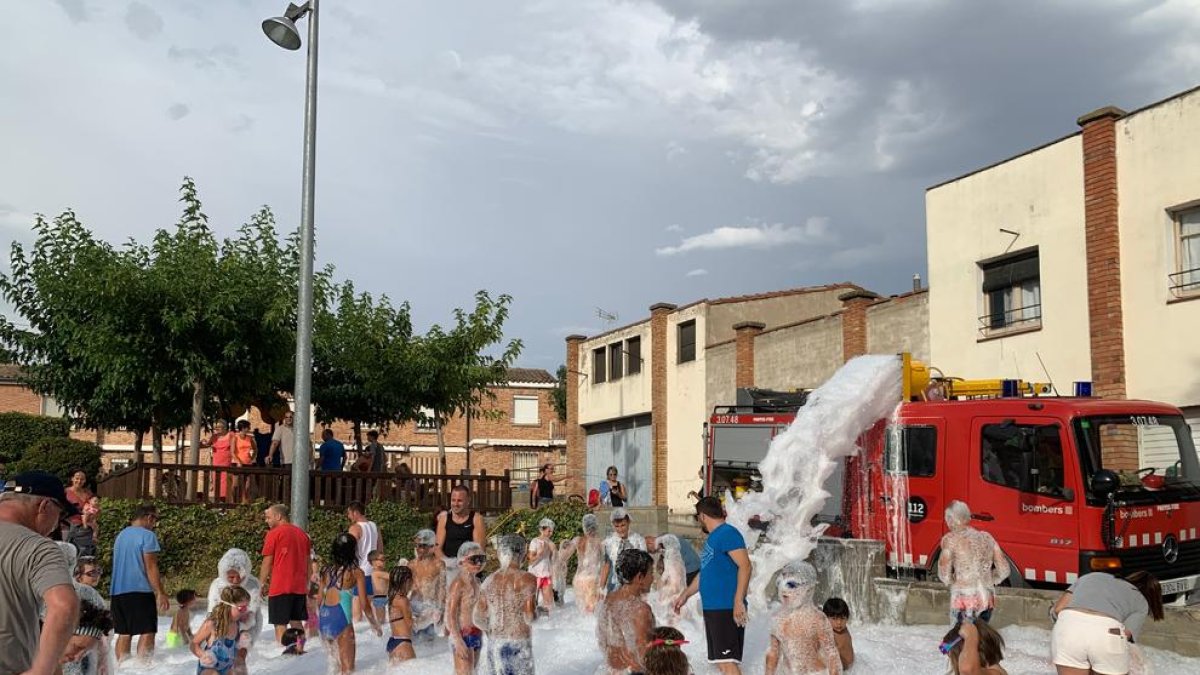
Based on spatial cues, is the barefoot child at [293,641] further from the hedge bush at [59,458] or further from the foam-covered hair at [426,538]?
the hedge bush at [59,458]

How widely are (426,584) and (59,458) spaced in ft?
58.5

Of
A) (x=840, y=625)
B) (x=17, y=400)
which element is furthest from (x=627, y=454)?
(x=17, y=400)

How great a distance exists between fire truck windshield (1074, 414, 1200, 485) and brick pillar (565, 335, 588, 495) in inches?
1052

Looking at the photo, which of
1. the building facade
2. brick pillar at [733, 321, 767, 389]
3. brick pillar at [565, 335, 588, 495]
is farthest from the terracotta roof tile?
brick pillar at [733, 321, 767, 389]

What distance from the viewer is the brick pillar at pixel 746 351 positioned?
92.9 ft

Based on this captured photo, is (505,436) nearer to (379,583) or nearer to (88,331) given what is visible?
(88,331)

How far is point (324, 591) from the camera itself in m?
9.54

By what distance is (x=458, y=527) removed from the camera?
11172mm

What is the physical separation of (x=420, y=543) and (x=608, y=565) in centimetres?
252

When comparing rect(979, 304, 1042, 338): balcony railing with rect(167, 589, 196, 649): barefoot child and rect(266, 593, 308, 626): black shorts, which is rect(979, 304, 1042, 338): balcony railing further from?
rect(167, 589, 196, 649): barefoot child

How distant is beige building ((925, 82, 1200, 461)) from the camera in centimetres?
1666

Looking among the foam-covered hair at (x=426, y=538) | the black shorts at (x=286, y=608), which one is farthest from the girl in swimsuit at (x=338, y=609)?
the black shorts at (x=286, y=608)

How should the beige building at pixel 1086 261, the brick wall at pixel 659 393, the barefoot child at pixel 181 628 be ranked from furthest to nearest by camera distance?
the brick wall at pixel 659 393 → the beige building at pixel 1086 261 → the barefoot child at pixel 181 628

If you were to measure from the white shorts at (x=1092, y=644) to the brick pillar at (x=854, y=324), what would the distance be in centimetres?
1760
